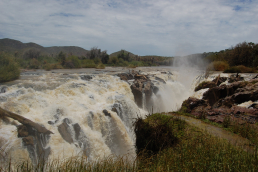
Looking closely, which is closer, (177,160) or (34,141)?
(177,160)

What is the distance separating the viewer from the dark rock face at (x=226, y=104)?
7.41 m

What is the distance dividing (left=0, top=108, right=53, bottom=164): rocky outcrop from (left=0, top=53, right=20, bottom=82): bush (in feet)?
19.6

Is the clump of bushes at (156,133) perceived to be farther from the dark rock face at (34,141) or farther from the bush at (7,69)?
the bush at (7,69)

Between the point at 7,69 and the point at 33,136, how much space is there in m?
8.53

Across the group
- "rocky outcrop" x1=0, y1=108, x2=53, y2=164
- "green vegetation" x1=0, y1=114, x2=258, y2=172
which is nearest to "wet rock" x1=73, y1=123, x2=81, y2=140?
"rocky outcrop" x1=0, y1=108, x2=53, y2=164

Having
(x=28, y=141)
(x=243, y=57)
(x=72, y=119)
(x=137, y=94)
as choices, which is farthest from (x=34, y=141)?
(x=243, y=57)

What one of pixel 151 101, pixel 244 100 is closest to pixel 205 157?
pixel 244 100

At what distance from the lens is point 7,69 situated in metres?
12.0

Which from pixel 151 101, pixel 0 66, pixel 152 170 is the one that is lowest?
pixel 151 101

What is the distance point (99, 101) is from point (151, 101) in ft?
17.9

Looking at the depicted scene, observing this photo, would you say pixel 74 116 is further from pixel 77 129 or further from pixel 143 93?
pixel 143 93

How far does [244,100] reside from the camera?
9305 mm

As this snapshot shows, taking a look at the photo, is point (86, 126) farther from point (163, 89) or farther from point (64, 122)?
point (163, 89)

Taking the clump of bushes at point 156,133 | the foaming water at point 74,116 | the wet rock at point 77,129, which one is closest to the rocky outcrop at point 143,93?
the foaming water at point 74,116
